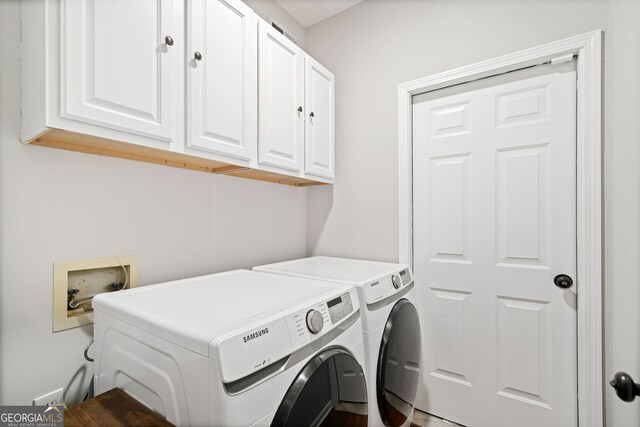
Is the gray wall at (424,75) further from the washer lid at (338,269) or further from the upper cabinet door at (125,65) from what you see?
the upper cabinet door at (125,65)

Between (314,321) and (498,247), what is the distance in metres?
1.28

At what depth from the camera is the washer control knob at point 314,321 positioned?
3.04 ft

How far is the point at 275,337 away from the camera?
82cm

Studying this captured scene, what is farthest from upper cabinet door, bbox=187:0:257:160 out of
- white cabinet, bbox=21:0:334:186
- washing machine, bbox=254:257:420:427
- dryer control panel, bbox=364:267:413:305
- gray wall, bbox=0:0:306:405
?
dryer control panel, bbox=364:267:413:305

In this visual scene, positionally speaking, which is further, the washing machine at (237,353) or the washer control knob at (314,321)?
the washer control knob at (314,321)

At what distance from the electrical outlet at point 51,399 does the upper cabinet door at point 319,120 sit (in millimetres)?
1483

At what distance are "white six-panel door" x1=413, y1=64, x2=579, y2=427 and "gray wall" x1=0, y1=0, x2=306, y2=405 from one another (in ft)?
4.61

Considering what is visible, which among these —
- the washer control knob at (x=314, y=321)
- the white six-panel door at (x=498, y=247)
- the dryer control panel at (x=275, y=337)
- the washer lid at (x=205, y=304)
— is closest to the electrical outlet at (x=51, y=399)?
the washer lid at (x=205, y=304)

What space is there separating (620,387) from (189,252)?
1610mm

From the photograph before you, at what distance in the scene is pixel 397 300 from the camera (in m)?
1.47

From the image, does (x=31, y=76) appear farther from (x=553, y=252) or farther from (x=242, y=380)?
(x=553, y=252)

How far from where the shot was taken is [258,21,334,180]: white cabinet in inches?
61.3

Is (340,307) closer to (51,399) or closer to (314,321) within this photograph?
(314,321)

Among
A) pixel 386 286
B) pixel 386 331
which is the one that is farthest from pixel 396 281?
pixel 386 331
